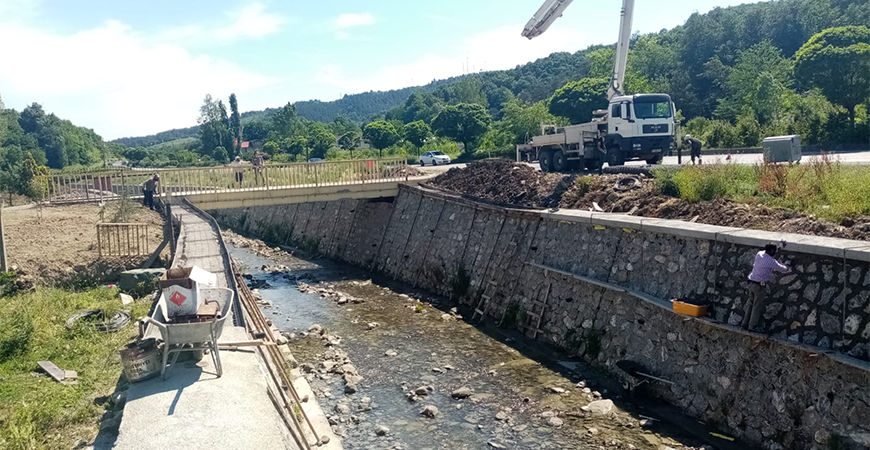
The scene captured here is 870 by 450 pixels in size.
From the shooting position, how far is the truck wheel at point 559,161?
949 inches

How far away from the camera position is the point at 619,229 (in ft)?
47.2

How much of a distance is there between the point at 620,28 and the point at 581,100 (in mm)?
30140

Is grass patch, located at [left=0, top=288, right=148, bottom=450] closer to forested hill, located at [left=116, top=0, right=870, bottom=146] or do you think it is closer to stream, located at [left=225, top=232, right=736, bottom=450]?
stream, located at [left=225, top=232, right=736, bottom=450]

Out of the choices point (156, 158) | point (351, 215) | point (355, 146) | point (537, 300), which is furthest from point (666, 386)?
point (156, 158)

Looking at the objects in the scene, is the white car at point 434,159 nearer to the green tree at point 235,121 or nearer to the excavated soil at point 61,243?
the excavated soil at point 61,243

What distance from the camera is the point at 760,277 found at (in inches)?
383

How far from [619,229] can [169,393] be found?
10.6 metres

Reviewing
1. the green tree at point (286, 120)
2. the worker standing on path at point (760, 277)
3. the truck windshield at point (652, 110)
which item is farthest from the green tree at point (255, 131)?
the worker standing on path at point (760, 277)

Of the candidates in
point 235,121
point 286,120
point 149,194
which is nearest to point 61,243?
point 149,194

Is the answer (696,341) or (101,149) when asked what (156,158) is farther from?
(696,341)

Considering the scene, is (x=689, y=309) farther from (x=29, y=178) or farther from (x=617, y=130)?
(x=29, y=178)

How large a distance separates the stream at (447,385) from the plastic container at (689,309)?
1898mm

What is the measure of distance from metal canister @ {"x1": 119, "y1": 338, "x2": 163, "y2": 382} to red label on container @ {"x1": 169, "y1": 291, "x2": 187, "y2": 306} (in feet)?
→ 1.91

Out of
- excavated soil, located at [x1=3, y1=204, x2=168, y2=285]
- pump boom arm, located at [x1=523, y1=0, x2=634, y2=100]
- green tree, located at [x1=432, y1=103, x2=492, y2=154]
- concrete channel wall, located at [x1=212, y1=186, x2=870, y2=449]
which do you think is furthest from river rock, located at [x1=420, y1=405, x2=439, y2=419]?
green tree, located at [x1=432, y1=103, x2=492, y2=154]
